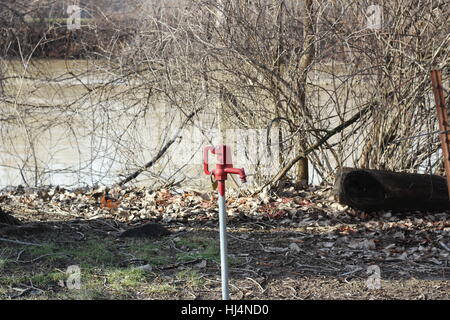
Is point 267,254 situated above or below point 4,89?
below

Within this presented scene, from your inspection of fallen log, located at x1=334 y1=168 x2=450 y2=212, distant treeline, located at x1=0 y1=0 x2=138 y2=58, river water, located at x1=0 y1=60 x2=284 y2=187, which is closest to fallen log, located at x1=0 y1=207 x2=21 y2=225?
river water, located at x1=0 y1=60 x2=284 y2=187

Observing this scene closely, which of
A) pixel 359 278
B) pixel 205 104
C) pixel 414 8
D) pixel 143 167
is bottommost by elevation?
pixel 359 278

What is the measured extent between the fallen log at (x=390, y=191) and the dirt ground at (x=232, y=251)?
10 cm

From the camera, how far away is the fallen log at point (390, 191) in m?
7.70

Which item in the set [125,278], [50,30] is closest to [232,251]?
[125,278]

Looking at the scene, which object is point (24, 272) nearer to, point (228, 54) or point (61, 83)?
point (228, 54)

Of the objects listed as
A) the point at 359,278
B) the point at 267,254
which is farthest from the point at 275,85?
the point at 359,278

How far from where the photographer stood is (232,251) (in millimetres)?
6566

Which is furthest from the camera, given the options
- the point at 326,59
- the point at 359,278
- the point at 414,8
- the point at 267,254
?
the point at 326,59

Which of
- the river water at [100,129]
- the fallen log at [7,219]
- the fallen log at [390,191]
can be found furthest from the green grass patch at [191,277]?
the river water at [100,129]

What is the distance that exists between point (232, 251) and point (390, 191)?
1990mm

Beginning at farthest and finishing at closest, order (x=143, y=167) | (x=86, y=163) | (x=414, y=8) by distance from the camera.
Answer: (x=86, y=163), (x=143, y=167), (x=414, y=8)

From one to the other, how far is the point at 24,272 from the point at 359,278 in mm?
2481

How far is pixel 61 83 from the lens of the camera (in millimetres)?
11438
